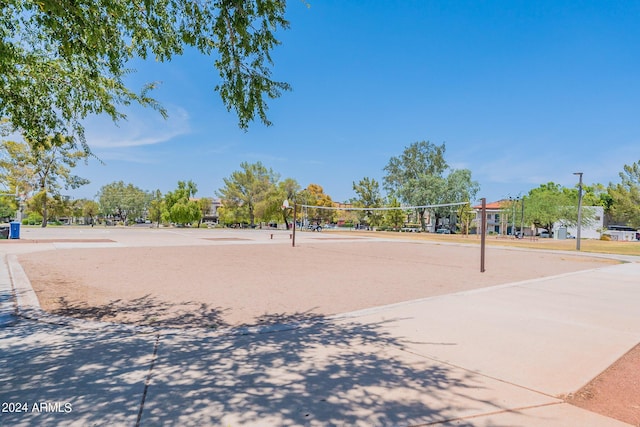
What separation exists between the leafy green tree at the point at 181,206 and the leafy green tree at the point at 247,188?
5.47m

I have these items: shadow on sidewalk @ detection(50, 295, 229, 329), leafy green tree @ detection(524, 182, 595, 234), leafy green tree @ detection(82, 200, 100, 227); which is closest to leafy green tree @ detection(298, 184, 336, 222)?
leafy green tree @ detection(524, 182, 595, 234)

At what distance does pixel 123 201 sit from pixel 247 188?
105 feet

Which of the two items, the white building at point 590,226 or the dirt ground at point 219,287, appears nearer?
the dirt ground at point 219,287

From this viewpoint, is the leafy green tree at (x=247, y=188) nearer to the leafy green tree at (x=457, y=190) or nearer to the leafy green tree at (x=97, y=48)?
the leafy green tree at (x=457, y=190)

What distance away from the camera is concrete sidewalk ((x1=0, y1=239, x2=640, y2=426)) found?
2.90 metres

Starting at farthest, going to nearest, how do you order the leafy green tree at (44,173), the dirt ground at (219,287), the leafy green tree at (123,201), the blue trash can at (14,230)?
the leafy green tree at (123,201) < the leafy green tree at (44,173) < the blue trash can at (14,230) < the dirt ground at (219,287)

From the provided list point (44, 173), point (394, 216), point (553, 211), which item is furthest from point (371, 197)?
point (44, 173)

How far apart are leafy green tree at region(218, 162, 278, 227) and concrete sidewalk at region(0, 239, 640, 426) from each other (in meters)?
59.8

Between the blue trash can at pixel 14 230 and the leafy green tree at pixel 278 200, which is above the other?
the leafy green tree at pixel 278 200

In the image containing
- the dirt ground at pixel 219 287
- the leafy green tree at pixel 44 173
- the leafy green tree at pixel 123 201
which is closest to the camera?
the dirt ground at pixel 219 287

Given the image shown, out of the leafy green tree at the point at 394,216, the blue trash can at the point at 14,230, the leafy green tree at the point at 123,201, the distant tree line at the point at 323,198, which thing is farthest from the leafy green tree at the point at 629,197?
the leafy green tree at the point at 123,201

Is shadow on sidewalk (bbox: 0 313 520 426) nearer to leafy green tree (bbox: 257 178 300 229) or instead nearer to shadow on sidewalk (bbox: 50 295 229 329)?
shadow on sidewalk (bbox: 50 295 229 329)

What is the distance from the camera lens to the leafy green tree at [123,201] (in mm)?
78812

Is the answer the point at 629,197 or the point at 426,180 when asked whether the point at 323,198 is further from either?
the point at 629,197
